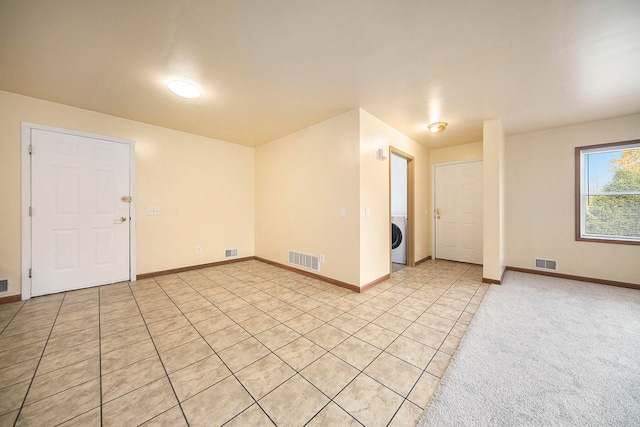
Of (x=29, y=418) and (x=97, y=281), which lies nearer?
(x=29, y=418)

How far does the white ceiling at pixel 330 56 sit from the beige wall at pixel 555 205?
0.38 m

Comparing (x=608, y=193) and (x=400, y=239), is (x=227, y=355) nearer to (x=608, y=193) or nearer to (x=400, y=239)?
(x=400, y=239)

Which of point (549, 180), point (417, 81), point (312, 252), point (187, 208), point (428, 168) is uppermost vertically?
Answer: point (417, 81)

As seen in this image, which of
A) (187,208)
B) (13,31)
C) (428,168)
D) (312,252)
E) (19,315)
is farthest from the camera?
(428,168)

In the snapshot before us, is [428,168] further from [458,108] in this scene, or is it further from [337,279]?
[337,279]

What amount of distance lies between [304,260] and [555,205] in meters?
4.37

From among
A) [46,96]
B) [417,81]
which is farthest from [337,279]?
[46,96]

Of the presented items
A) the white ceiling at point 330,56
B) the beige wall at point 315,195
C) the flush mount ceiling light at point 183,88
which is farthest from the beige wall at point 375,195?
the flush mount ceiling light at point 183,88

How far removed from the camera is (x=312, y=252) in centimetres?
369

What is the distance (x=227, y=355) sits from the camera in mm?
1751

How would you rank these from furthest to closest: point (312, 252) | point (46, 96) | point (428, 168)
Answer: point (428, 168), point (312, 252), point (46, 96)

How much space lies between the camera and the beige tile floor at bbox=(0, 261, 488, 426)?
1.27m

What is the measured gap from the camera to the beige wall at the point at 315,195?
3139mm

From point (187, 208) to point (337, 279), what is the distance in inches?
119
